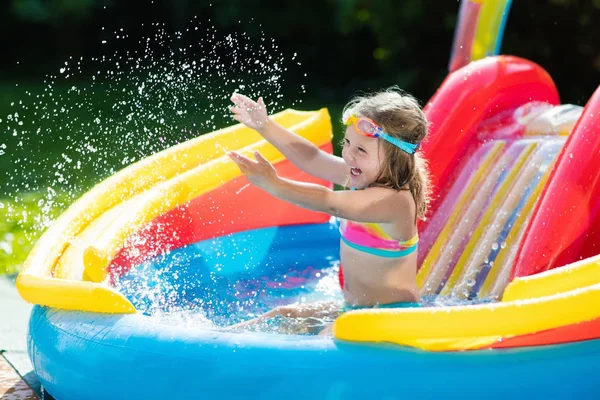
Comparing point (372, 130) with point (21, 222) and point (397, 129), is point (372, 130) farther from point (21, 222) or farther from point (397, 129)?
point (21, 222)

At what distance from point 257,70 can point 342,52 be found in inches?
39.7

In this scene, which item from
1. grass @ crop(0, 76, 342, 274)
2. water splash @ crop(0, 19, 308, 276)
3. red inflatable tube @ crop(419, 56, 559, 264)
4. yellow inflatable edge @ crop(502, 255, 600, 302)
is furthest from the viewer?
water splash @ crop(0, 19, 308, 276)

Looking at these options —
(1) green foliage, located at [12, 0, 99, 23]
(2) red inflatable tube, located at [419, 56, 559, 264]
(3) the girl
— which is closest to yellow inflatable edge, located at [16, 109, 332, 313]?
(3) the girl

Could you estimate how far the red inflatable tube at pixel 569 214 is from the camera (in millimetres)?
3055

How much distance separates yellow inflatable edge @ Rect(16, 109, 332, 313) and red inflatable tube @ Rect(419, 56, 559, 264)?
2.75 feet

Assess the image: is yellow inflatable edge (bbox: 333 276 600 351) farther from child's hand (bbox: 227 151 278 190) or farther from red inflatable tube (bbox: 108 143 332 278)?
red inflatable tube (bbox: 108 143 332 278)

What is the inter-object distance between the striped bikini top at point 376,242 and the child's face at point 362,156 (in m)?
0.13

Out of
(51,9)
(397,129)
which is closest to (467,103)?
(397,129)

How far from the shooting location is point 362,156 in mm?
2922

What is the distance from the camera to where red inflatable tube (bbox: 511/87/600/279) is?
3055mm

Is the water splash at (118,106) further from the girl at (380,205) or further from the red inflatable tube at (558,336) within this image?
the red inflatable tube at (558,336)

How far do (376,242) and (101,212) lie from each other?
1230 mm

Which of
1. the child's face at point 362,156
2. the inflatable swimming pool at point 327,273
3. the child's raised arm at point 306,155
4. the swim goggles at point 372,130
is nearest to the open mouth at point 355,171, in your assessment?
the child's face at point 362,156

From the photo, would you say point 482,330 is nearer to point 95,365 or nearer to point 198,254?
point 95,365
